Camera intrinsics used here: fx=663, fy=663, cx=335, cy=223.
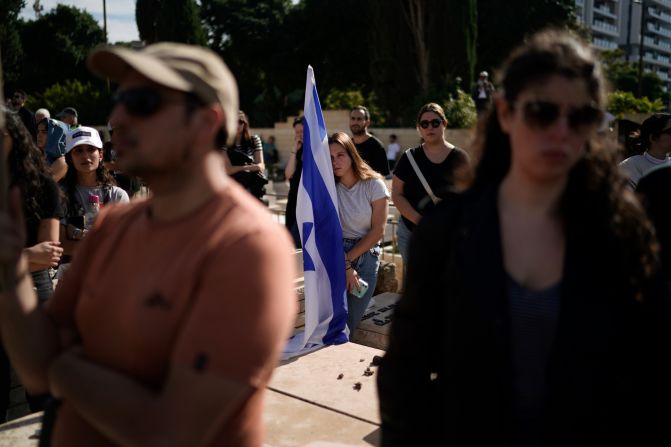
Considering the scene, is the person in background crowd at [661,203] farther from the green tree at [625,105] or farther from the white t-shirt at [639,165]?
the green tree at [625,105]

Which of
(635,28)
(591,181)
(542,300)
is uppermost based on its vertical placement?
(635,28)

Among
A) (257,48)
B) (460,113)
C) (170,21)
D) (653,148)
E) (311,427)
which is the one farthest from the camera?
(257,48)

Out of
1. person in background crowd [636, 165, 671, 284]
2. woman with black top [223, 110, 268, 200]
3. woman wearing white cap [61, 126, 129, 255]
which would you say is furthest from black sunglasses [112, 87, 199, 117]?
woman with black top [223, 110, 268, 200]

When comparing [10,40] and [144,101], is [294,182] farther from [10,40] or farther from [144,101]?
[10,40]

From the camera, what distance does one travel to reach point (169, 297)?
147 centimetres

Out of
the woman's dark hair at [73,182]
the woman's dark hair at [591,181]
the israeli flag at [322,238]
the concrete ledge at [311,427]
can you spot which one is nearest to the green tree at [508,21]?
the israeli flag at [322,238]

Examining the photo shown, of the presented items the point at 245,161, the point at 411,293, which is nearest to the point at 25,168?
the point at 411,293

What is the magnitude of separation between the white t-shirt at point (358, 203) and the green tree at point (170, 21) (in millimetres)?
35774

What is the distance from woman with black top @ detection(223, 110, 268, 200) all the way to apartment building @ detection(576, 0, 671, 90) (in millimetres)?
84223

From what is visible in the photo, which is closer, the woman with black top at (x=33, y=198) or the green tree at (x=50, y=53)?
the woman with black top at (x=33, y=198)

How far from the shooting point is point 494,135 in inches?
78.5

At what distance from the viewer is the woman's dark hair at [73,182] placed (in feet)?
14.6

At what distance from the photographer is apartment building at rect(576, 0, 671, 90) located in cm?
8770

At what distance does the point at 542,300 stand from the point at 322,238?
370cm
